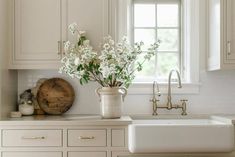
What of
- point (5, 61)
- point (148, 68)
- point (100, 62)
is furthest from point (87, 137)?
point (148, 68)

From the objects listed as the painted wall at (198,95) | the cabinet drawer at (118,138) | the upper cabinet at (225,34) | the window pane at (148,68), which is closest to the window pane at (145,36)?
the window pane at (148,68)

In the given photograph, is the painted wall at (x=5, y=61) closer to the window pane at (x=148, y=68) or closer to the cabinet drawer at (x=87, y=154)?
the cabinet drawer at (x=87, y=154)

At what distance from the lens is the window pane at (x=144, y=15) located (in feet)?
11.4

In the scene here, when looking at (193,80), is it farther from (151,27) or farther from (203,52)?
(151,27)

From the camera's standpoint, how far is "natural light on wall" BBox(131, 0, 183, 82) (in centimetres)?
345

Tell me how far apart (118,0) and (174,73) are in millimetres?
816

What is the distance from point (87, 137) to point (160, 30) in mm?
1260

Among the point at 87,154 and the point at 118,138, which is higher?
the point at 118,138

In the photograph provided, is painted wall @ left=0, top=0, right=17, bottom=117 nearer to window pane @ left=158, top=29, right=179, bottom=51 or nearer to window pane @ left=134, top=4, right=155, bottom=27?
window pane @ left=134, top=4, right=155, bottom=27

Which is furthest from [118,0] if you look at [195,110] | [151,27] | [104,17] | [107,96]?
[195,110]

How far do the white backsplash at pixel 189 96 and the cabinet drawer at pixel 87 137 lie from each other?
22.8 inches

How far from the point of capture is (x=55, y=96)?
325cm

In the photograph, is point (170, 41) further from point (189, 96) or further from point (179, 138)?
point (179, 138)

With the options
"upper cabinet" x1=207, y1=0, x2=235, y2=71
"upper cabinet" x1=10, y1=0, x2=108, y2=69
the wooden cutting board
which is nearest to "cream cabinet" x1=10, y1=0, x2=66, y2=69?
"upper cabinet" x1=10, y1=0, x2=108, y2=69
